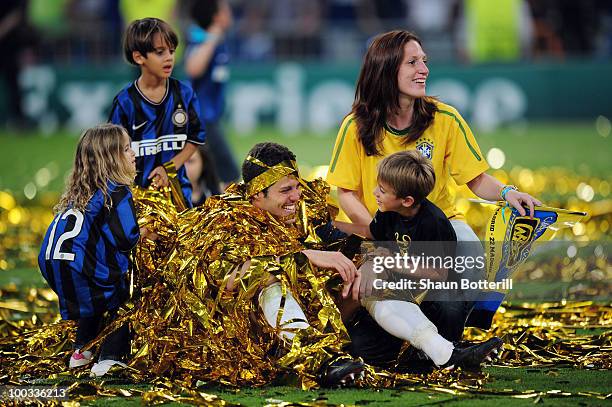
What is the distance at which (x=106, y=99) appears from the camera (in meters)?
20.5

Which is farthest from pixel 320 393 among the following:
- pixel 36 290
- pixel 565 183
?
pixel 565 183

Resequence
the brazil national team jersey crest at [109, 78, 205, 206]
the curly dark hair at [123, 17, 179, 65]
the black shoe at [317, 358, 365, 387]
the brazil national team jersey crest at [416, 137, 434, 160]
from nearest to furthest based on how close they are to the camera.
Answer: the black shoe at [317, 358, 365, 387], the brazil national team jersey crest at [416, 137, 434, 160], the curly dark hair at [123, 17, 179, 65], the brazil national team jersey crest at [109, 78, 205, 206]

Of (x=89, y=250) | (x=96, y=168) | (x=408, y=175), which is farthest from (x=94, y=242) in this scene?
(x=408, y=175)

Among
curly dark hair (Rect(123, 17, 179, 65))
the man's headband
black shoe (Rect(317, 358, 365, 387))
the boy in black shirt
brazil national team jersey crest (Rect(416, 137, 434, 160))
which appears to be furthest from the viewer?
curly dark hair (Rect(123, 17, 179, 65))

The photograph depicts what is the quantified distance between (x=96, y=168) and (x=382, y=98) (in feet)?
5.27

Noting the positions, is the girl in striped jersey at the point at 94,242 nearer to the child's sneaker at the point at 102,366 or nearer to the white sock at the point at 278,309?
the child's sneaker at the point at 102,366

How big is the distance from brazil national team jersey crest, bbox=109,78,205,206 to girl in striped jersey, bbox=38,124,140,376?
1249mm

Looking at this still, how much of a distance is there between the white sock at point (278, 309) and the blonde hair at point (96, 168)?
96 centimetres

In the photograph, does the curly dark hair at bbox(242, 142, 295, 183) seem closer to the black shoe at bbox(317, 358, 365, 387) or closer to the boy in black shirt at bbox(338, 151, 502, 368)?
the boy in black shirt at bbox(338, 151, 502, 368)

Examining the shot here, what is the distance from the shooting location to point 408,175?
5449 mm

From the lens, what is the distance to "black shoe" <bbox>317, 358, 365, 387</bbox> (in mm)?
5031

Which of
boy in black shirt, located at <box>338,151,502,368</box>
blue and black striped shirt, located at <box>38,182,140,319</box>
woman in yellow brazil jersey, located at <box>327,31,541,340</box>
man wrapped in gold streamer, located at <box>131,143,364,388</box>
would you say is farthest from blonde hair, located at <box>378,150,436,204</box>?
blue and black striped shirt, located at <box>38,182,140,319</box>

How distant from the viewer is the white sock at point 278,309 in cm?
522

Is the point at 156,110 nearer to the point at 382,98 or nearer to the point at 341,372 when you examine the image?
the point at 382,98
